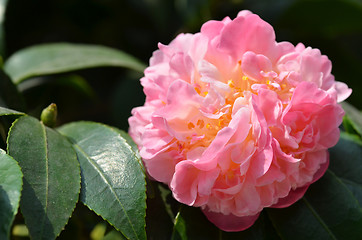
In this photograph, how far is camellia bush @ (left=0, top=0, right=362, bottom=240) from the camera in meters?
0.62

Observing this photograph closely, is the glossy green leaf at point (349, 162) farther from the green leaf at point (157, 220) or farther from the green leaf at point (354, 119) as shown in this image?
the green leaf at point (157, 220)

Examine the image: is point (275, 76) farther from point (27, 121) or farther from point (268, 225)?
point (27, 121)

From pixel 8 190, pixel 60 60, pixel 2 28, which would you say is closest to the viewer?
pixel 8 190

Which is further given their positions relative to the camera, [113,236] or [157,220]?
[113,236]

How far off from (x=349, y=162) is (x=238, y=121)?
25 centimetres

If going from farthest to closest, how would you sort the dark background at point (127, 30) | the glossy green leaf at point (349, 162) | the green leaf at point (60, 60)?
1. the dark background at point (127, 30)
2. the green leaf at point (60, 60)
3. the glossy green leaf at point (349, 162)

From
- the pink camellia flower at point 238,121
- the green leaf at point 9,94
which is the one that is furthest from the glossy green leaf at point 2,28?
the pink camellia flower at point 238,121

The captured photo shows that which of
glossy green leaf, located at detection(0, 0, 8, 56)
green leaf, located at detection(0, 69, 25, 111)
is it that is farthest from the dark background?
green leaf, located at detection(0, 69, 25, 111)

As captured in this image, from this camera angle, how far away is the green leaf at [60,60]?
956 mm

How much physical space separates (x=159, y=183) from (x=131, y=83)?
55 cm

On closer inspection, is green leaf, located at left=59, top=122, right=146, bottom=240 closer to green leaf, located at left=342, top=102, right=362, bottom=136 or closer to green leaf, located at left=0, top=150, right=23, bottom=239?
green leaf, located at left=0, top=150, right=23, bottom=239

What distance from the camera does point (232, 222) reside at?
671 mm

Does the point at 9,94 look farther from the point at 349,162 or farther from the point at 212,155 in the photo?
the point at 349,162

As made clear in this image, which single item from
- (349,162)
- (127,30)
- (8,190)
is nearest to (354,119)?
(349,162)
